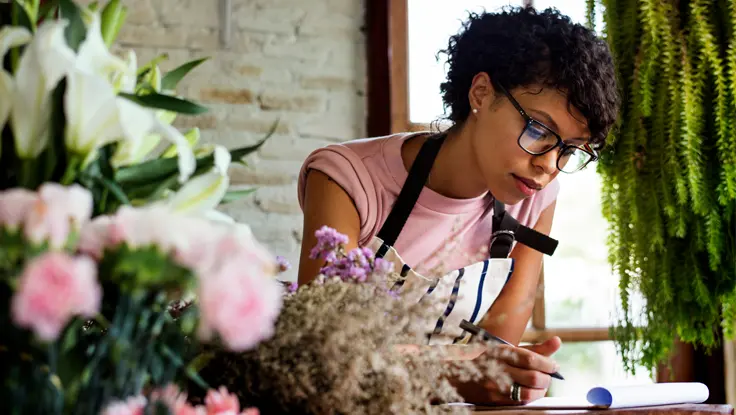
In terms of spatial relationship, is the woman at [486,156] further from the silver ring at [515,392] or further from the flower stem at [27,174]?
the flower stem at [27,174]

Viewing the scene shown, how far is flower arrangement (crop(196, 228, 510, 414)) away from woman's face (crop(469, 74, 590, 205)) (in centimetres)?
95

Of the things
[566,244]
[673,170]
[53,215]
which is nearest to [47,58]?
[53,215]

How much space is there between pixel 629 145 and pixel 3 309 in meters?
2.30

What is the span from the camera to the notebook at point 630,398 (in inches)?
43.5

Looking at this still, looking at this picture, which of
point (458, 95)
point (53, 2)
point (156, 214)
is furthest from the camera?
Result: point (458, 95)

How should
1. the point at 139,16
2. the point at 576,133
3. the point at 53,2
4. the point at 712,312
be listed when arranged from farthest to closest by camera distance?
the point at 139,16 → the point at 712,312 → the point at 576,133 → the point at 53,2

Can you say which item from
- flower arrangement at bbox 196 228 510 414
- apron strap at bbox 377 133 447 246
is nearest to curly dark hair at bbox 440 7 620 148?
apron strap at bbox 377 133 447 246

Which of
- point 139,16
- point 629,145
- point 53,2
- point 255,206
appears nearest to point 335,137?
point 255,206

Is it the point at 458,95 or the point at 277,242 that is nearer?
the point at 458,95

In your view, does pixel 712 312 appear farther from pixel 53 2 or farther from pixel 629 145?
pixel 53 2

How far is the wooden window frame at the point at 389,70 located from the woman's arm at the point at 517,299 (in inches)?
42.5

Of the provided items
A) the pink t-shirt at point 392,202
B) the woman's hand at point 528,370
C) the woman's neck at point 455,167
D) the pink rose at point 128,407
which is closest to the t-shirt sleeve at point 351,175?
the pink t-shirt at point 392,202

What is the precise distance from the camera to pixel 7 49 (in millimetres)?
597

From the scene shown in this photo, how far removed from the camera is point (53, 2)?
66 cm
